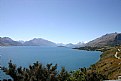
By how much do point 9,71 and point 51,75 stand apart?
13.6 feet

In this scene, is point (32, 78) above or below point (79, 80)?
above

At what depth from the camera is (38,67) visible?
21469 mm

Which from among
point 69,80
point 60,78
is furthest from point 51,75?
point 69,80

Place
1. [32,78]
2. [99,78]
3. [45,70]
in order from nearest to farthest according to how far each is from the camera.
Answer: [32,78] → [45,70] → [99,78]

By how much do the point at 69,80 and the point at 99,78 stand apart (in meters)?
4.72

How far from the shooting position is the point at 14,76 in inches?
840

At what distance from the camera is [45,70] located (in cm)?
2197

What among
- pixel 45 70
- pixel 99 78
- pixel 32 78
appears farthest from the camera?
pixel 99 78

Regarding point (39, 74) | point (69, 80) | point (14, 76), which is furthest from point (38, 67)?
point (69, 80)

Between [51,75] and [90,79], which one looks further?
[90,79]

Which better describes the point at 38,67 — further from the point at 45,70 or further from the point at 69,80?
the point at 69,80

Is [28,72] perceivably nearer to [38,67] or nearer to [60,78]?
[38,67]

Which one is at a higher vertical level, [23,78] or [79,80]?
[23,78]

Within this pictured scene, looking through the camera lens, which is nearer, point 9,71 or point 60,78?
point 9,71
